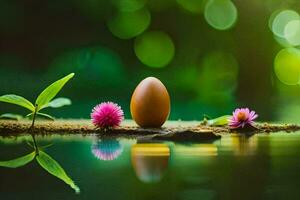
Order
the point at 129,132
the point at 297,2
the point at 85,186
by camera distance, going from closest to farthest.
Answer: the point at 85,186, the point at 129,132, the point at 297,2

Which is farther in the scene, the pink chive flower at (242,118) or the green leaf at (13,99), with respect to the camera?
the pink chive flower at (242,118)

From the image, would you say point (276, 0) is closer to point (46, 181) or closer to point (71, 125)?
point (71, 125)

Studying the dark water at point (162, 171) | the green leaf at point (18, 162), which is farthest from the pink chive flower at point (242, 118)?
the green leaf at point (18, 162)

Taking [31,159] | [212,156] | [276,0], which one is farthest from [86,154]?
[276,0]

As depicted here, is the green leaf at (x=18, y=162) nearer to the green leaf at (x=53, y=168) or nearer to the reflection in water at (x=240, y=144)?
the green leaf at (x=53, y=168)

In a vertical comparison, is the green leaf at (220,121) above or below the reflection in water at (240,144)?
above

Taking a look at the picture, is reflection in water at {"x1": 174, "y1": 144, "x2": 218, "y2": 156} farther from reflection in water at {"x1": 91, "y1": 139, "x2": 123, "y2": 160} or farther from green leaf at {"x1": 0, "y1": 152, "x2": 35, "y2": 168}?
green leaf at {"x1": 0, "y1": 152, "x2": 35, "y2": 168}

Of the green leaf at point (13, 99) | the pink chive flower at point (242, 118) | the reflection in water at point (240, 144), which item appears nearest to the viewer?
the reflection in water at point (240, 144)
